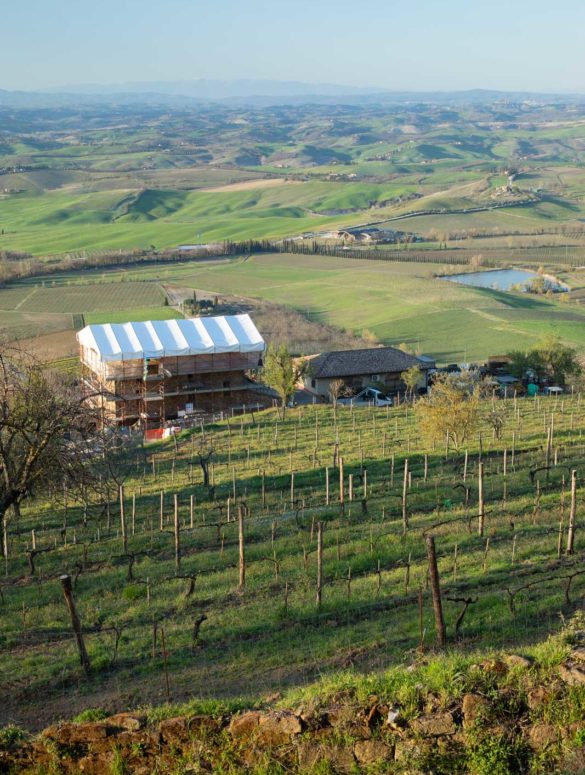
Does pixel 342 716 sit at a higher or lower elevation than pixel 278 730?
higher

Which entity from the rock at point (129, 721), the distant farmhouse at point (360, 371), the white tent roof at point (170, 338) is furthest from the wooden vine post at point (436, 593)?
the distant farmhouse at point (360, 371)

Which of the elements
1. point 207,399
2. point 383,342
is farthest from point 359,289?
point 207,399

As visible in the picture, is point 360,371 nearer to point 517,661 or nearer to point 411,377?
point 411,377

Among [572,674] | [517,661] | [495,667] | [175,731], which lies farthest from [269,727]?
[572,674]

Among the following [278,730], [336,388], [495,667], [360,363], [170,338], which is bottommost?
[336,388]

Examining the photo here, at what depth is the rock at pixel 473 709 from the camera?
372 inches

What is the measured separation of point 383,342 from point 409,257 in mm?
40958

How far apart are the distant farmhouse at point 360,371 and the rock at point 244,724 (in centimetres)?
4247

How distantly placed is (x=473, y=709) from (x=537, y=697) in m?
0.65

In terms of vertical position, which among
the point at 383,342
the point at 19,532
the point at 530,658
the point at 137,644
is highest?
the point at 530,658

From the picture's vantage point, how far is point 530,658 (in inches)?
403

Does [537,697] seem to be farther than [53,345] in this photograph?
No

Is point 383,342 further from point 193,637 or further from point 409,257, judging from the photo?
point 193,637

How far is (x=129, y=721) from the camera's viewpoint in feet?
33.2
